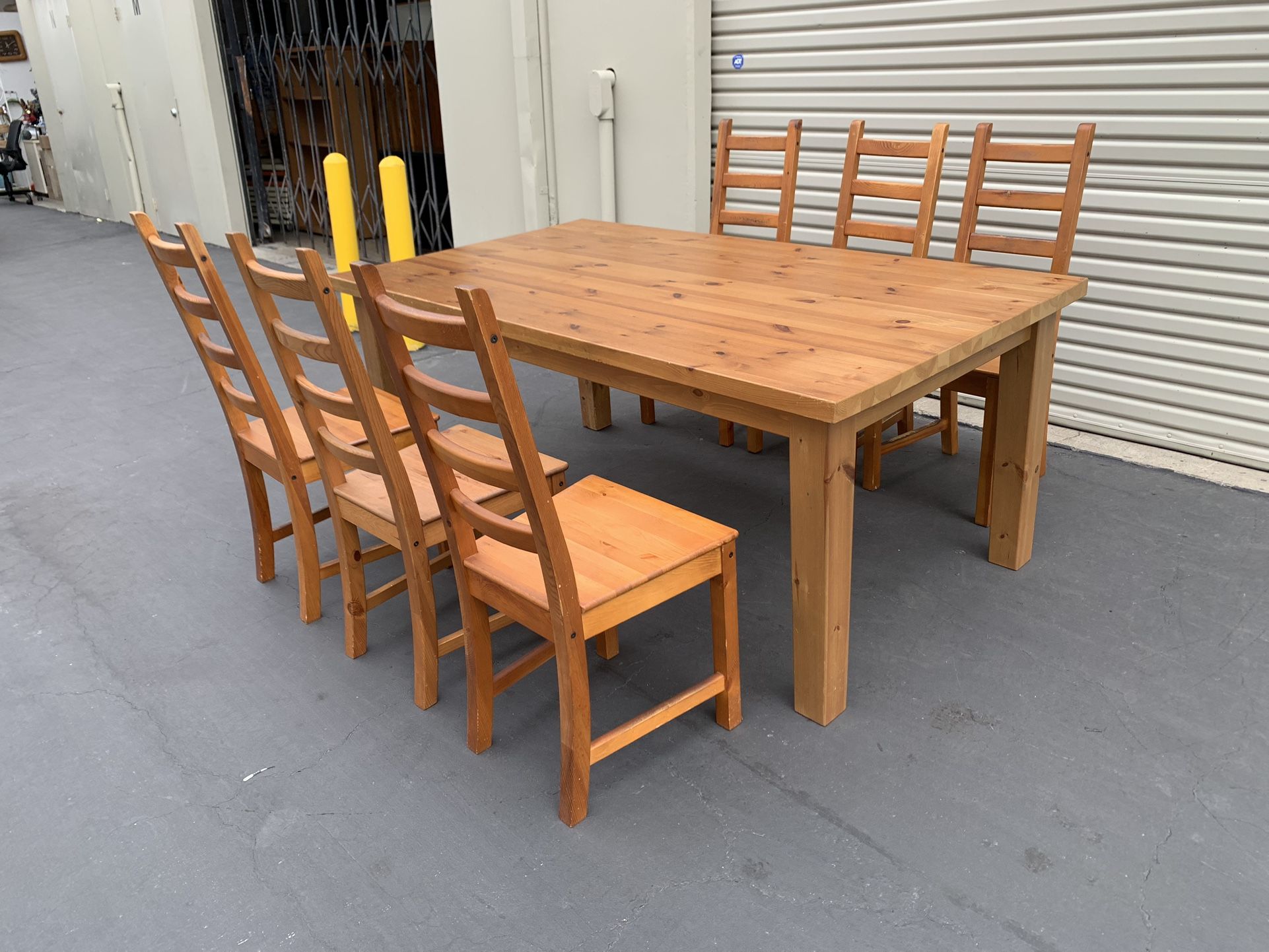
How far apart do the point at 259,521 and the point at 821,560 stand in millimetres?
1605

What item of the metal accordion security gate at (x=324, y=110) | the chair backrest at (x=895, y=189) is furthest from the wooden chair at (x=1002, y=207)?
the metal accordion security gate at (x=324, y=110)

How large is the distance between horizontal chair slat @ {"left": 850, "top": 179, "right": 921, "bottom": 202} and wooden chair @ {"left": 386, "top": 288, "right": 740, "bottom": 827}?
60.1 inches

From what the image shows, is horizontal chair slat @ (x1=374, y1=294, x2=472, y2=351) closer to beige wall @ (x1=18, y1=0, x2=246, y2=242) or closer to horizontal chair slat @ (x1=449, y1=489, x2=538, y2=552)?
horizontal chair slat @ (x1=449, y1=489, x2=538, y2=552)

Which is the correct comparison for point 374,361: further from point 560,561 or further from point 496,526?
point 560,561

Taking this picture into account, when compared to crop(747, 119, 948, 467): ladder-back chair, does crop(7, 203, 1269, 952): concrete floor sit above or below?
below

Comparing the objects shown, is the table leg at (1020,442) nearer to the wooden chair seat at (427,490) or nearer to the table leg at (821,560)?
the table leg at (821,560)

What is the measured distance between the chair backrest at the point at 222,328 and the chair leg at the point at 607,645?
2.78ft

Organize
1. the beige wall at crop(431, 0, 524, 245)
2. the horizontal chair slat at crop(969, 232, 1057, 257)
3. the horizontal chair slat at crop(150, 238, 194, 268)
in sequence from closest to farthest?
1. the horizontal chair slat at crop(150, 238, 194, 268)
2. the horizontal chair slat at crop(969, 232, 1057, 257)
3. the beige wall at crop(431, 0, 524, 245)

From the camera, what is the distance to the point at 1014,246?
2.79 metres

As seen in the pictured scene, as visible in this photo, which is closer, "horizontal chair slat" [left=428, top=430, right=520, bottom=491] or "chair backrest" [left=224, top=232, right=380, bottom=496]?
"horizontal chair slat" [left=428, top=430, right=520, bottom=491]

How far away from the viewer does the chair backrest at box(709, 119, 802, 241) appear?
128 inches

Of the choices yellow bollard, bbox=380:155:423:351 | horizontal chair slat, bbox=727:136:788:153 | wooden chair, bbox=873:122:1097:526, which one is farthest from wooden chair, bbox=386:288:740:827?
yellow bollard, bbox=380:155:423:351

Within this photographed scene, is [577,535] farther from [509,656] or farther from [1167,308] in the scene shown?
[1167,308]

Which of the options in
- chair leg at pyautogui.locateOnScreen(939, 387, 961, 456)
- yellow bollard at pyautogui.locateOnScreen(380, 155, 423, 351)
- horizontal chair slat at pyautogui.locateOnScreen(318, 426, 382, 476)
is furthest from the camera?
yellow bollard at pyautogui.locateOnScreen(380, 155, 423, 351)
